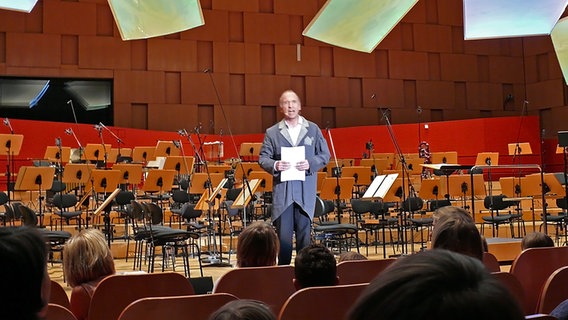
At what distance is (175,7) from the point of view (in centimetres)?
459

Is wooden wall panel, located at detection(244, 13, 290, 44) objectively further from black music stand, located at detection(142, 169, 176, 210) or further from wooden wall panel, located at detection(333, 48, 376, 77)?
black music stand, located at detection(142, 169, 176, 210)

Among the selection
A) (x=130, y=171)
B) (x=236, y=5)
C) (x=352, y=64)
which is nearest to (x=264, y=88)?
(x=236, y=5)

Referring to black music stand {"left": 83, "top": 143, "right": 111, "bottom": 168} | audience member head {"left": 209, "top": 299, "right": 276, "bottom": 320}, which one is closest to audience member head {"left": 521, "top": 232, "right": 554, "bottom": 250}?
audience member head {"left": 209, "top": 299, "right": 276, "bottom": 320}

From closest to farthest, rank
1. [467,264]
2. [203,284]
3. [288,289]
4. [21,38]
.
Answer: [467,264]
[288,289]
[203,284]
[21,38]

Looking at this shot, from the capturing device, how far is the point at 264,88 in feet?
55.6

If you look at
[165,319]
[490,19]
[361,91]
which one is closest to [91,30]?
[361,91]

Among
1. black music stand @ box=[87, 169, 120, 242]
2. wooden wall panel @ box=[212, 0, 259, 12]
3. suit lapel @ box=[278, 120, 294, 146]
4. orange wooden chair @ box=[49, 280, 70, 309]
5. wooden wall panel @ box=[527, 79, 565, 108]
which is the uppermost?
wooden wall panel @ box=[212, 0, 259, 12]

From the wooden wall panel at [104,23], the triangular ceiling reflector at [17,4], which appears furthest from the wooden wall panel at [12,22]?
the triangular ceiling reflector at [17,4]

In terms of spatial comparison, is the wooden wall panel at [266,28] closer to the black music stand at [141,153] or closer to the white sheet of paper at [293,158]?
the black music stand at [141,153]

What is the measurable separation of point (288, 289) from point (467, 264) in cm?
216

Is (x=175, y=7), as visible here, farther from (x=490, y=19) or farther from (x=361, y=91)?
(x=361, y=91)

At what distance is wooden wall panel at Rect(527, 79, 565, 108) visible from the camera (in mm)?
17484

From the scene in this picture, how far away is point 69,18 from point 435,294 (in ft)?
53.0

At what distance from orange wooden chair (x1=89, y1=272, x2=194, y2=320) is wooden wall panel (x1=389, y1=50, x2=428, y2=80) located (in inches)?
631
